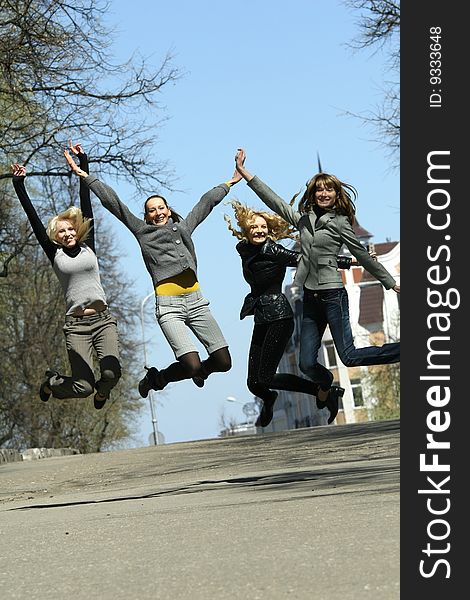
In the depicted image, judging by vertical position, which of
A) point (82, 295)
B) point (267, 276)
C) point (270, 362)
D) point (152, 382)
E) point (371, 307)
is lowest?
point (152, 382)

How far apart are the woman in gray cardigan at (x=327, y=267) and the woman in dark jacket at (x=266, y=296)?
0.97 ft

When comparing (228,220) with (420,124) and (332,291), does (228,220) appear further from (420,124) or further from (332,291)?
(420,124)

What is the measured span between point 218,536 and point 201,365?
5031 mm

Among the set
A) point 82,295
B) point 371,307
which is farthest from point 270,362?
point 371,307

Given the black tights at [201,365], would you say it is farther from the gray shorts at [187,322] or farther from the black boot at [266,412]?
the black boot at [266,412]

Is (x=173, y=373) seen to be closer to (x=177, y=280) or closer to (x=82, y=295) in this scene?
(x=177, y=280)

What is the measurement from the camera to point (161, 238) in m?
12.2

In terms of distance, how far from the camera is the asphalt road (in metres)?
5.98

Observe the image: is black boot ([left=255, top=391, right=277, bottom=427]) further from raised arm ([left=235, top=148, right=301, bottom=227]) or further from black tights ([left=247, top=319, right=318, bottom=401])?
raised arm ([left=235, top=148, right=301, bottom=227])

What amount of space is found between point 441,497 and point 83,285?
6582mm

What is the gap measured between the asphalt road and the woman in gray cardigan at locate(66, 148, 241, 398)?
43.6 inches

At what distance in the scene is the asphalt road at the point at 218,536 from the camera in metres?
5.98

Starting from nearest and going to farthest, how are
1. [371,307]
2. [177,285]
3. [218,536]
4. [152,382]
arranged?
[218,536] < [177,285] < [152,382] < [371,307]

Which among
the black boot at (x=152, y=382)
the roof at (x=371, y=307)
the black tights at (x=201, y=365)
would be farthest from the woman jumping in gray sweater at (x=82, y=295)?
the roof at (x=371, y=307)
